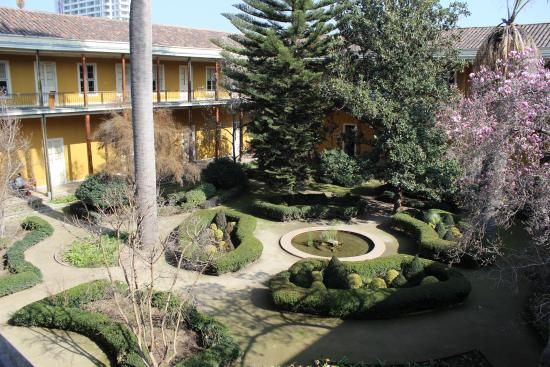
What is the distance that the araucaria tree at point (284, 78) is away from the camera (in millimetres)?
18609

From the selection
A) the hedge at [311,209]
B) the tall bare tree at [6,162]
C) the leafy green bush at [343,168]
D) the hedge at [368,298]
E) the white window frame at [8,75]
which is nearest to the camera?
the hedge at [368,298]

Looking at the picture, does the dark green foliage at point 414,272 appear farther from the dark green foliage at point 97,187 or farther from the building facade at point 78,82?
the dark green foliage at point 97,187

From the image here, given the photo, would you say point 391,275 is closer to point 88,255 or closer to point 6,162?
point 88,255

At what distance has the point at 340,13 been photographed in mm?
19234

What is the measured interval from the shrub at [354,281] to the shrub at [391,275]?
0.68 meters

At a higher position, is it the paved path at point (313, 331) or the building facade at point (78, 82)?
the building facade at point (78, 82)

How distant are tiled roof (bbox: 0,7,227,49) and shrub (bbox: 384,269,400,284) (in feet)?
50.6

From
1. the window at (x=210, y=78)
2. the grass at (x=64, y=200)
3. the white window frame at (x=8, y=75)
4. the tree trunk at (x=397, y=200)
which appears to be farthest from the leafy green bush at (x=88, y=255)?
the window at (x=210, y=78)

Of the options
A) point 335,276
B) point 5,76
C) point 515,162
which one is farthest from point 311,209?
point 5,76

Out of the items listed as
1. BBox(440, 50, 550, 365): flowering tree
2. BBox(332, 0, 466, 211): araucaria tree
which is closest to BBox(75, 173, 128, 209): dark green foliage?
BBox(332, 0, 466, 211): araucaria tree

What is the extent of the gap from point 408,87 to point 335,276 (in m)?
7.85

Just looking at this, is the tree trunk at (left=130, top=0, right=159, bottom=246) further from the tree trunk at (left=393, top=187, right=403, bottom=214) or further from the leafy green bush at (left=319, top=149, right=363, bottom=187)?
the tree trunk at (left=393, top=187, right=403, bottom=214)

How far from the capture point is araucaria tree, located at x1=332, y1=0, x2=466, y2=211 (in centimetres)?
1620

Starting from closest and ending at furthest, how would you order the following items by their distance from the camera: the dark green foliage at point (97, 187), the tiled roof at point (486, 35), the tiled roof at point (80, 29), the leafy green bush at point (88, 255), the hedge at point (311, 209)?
the leafy green bush at point (88, 255)
the dark green foliage at point (97, 187)
the hedge at point (311, 209)
the tiled roof at point (80, 29)
the tiled roof at point (486, 35)
